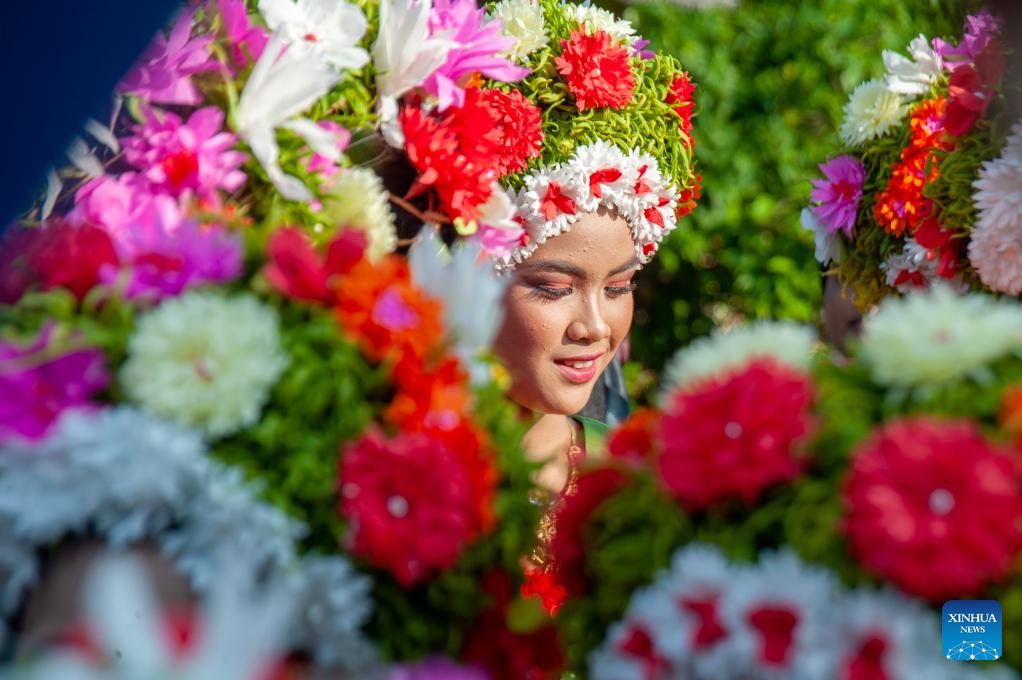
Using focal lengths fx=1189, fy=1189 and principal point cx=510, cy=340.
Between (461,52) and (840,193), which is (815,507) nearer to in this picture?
(461,52)

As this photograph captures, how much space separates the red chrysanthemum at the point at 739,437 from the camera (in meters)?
1.26

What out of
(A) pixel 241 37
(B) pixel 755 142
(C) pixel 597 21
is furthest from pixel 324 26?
(B) pixel 755 142

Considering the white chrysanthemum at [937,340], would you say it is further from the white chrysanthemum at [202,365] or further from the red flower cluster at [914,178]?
the red flower cluster at [914,178]

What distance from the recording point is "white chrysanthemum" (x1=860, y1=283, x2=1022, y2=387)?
1263mm

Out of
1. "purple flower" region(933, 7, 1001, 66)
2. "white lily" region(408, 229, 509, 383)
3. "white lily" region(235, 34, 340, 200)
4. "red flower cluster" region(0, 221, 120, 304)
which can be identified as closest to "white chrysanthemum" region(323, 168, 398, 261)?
"white lily" region(235, 34, 340, 200)

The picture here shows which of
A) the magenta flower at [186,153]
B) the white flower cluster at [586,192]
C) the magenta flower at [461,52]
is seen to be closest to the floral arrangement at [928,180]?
the white flower cluster at [586,192]

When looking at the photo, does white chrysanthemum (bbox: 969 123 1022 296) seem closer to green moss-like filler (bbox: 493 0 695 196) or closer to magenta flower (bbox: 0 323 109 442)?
green moss-like filler (bbox: 493 0 695 196)

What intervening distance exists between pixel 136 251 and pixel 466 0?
937 mm

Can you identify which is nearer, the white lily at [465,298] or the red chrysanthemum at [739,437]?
the red chrysanthemum at [739,437]

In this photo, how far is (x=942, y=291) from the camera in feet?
4.45

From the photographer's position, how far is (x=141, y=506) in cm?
125

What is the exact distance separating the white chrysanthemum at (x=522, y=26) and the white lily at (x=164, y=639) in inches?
74.1

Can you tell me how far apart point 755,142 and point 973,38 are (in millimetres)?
2829

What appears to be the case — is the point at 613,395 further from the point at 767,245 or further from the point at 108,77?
the point at 108,77
